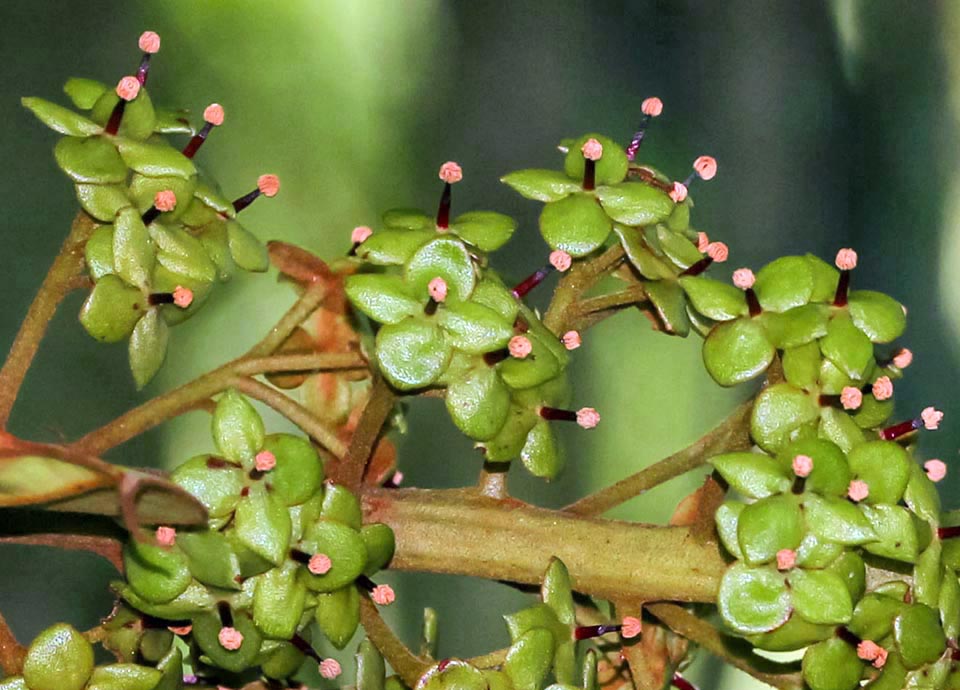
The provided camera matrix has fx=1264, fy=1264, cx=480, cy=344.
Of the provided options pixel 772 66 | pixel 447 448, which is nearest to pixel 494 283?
pixel 447 448

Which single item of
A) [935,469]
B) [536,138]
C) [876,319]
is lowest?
[536,138]

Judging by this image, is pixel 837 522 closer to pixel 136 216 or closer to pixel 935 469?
pixel 935 469

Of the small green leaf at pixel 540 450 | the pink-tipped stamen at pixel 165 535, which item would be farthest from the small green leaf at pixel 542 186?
the pink-tipped stamen at pixel 165 535

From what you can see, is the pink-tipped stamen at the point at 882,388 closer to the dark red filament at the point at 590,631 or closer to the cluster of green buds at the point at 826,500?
the cluster of green buds at the point at 826,500

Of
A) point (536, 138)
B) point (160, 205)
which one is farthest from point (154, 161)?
point (536, 138)

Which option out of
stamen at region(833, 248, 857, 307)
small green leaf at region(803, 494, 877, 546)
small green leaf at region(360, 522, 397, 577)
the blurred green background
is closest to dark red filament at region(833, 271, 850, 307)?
stamen at region(833, 248, 857, 307)

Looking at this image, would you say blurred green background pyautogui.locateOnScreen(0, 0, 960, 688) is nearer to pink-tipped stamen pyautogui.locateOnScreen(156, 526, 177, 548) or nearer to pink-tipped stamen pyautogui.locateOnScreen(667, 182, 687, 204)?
pink-tipped stamen pyautogui.locateOnScreen(667, 182, 687, 204)
